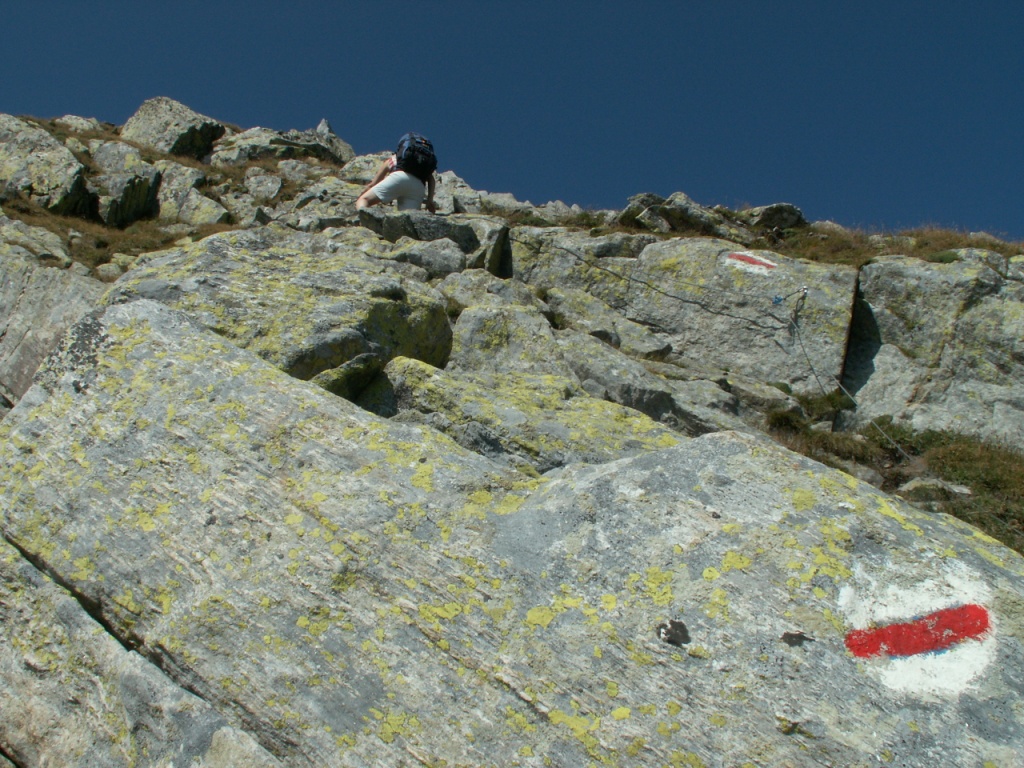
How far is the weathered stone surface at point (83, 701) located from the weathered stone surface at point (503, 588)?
15 centimetres

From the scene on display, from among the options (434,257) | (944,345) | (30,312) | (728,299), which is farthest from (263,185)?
(944,345)

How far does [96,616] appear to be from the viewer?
5.69 metres

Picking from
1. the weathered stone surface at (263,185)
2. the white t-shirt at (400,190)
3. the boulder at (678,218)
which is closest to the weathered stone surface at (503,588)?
the white t-shirt at (400,190)

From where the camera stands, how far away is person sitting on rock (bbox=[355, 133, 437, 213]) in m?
18.8

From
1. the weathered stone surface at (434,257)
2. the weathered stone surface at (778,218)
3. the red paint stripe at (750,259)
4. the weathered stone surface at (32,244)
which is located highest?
the weathered stone surface at (778,218)

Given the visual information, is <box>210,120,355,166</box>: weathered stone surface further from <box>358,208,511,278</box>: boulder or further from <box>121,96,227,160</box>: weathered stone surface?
<box>358,208,511,278</box>: boulder

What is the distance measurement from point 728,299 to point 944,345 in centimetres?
442

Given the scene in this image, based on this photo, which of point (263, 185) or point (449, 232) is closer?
point (449, 232)

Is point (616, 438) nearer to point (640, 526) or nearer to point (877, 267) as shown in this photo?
point (640, 526)

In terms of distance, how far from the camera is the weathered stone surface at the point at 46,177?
22.8 metres

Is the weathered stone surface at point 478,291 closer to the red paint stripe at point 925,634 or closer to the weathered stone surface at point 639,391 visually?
the weathered stone surface at point 639,391

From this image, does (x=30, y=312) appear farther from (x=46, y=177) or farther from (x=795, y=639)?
(x=46, y=177)

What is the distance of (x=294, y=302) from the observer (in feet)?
29.8

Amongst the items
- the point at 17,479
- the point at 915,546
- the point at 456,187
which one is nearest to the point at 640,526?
the point at 915,546
